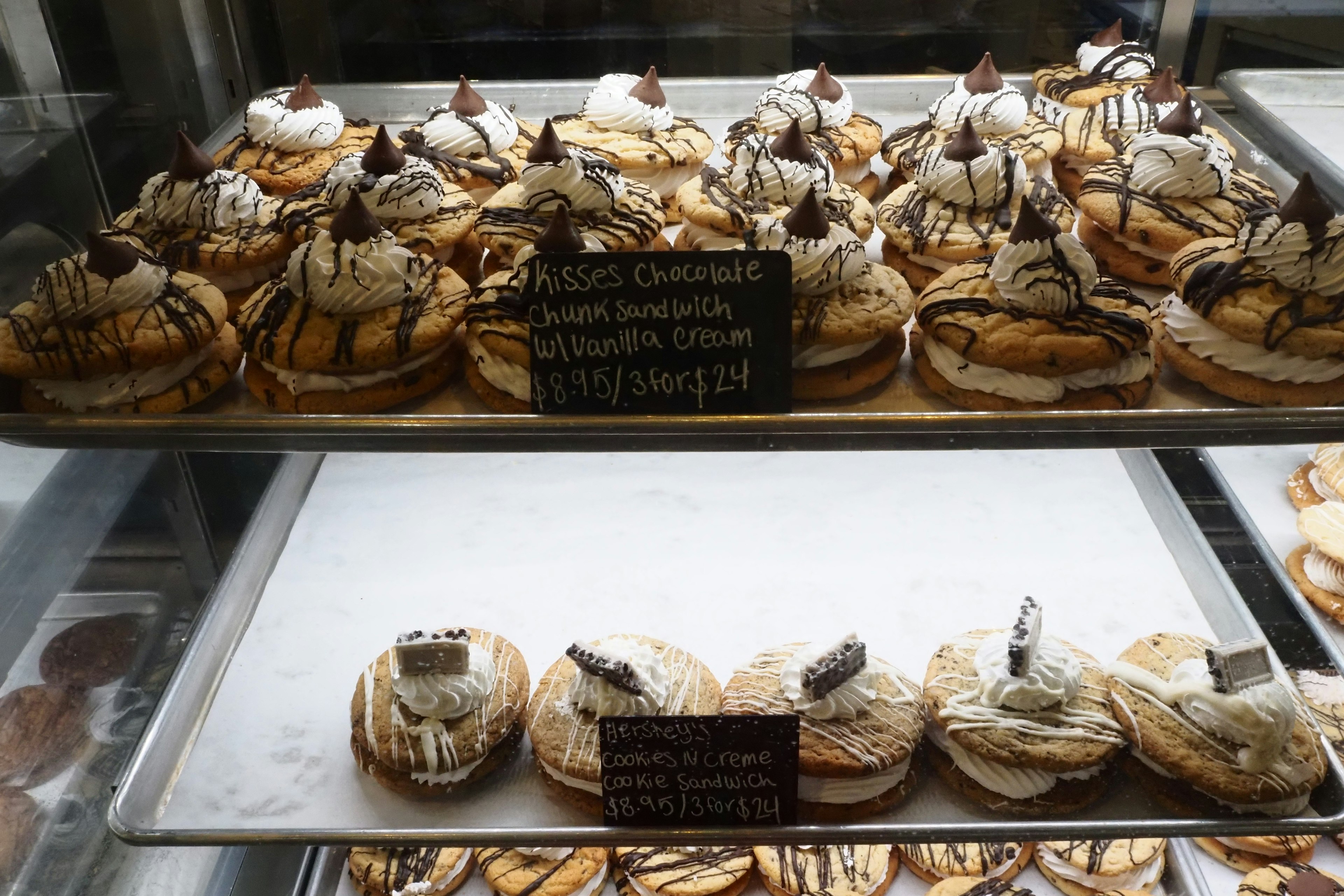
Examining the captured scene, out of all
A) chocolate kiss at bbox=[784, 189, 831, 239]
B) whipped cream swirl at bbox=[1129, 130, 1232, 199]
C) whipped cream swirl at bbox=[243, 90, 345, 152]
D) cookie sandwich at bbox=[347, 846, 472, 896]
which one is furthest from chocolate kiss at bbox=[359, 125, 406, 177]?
whipped cream swirl at bbox=[1129, 130, 1232, 199]

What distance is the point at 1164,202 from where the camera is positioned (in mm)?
2143

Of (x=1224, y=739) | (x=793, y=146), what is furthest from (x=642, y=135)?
(x=1224, y=739)

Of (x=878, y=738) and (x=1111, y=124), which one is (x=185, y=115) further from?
(x=1111, y=124)

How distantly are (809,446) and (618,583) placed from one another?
93cm

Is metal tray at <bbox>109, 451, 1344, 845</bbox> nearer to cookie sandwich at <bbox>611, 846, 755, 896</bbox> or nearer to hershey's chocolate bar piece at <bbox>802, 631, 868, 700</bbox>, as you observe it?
hershey's chocolate bar piece at <bbox>802, 631, 868, 700</bbox>

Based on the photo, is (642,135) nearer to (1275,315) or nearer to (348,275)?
(348,275)

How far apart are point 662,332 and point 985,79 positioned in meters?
1.35

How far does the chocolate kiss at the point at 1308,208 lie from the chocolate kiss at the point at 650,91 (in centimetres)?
130

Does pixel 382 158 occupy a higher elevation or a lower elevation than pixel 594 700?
higher

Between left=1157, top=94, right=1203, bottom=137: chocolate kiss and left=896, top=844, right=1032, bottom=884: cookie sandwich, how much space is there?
1457mm

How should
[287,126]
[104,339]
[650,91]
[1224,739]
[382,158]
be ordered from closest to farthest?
[104,339]
[1224,739]
[382,158]
[287,126]
[650,91]

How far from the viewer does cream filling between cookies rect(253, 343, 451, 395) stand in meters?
1.65

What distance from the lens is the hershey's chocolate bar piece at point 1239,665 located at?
1.90m

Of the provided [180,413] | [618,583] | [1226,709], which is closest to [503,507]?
[618,583]
